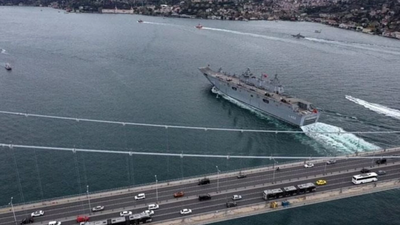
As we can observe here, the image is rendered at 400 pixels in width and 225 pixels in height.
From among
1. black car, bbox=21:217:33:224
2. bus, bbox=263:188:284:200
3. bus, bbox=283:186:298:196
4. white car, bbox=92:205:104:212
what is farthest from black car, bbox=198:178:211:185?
black car, bbox=21:217:33:224

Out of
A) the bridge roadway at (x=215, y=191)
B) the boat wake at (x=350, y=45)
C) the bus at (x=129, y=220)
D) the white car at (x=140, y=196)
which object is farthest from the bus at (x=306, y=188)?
the boat wake at (x=350, y=45)

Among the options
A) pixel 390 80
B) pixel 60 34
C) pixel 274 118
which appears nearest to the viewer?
pixel 274 118

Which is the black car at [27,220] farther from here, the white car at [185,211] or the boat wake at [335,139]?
the boat wake at [335,139]

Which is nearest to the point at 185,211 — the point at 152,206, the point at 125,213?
the point at 152,206

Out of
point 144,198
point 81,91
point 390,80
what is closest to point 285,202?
point 144,198

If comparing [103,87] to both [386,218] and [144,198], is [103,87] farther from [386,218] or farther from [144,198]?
[386,218]

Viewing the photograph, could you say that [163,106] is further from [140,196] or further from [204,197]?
[204,197]
